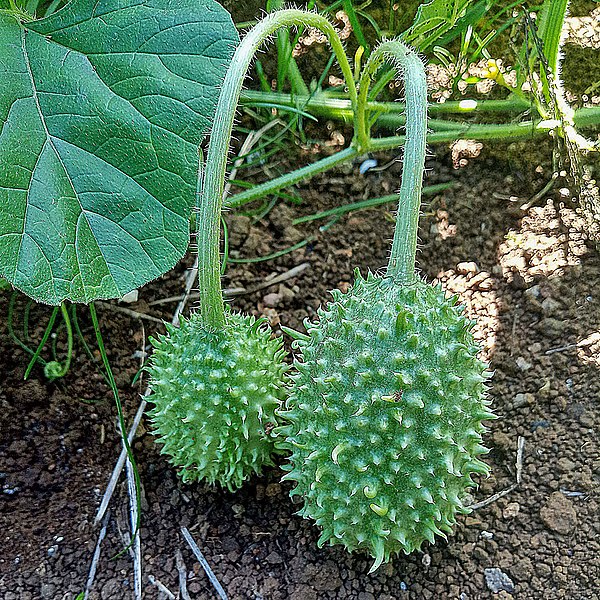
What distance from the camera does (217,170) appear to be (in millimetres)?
1634

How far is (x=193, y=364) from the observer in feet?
5.70

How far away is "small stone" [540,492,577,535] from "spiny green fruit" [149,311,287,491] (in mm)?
764

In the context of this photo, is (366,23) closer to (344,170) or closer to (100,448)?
(344,170)

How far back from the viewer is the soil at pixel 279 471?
→ 1.84 meters

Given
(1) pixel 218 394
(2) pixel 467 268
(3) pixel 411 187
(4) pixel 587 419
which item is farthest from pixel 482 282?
(1) pixel 218 394

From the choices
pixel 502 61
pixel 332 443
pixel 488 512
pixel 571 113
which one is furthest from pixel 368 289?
pixel 502 61

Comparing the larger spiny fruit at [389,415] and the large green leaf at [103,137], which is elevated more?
the large green leaf at [103,137]

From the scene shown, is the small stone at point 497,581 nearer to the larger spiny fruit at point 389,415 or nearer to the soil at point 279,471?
the soil at point 279,471

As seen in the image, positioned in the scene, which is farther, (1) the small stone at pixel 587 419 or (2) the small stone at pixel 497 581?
(1) the small stone at pixel 587 419

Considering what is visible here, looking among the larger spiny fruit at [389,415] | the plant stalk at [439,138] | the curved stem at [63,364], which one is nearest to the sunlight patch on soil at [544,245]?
the plant stalk at [439,138]

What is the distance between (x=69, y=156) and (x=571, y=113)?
63.8 inches

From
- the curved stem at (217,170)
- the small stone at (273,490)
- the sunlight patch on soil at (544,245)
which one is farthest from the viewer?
the sunlight patch on soil at (544,245)

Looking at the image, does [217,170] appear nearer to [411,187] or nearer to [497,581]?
[411,187]

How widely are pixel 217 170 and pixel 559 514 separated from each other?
126 centimetres
